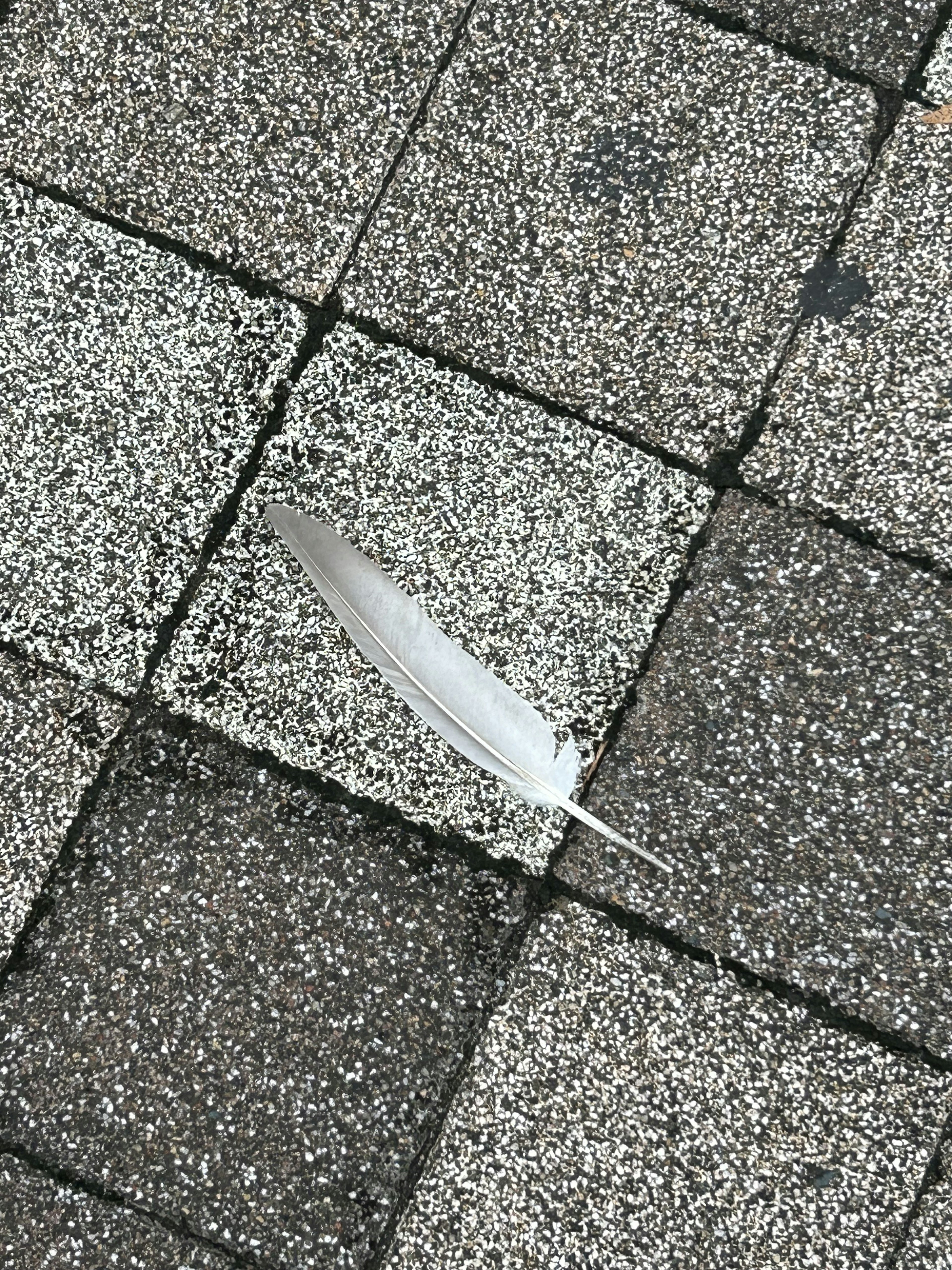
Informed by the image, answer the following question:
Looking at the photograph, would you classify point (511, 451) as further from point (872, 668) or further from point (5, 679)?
point (5, 679)

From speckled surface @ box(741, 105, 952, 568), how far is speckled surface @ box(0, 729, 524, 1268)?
100cm

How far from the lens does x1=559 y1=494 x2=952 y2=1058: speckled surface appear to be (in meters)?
1.79

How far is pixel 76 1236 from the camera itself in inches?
70.6

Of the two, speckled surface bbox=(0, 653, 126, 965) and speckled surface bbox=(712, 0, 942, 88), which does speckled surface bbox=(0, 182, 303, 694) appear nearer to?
speckled surface bbox=(0, 653, 126, 965)

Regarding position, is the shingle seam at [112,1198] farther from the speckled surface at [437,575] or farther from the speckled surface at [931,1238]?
the speckled surface at [931,1238]

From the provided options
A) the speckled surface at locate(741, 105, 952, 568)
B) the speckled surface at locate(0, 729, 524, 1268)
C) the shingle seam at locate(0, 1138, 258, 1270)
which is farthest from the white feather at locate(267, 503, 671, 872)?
the shingle seam at locate(0, 1138, 258, 1270)

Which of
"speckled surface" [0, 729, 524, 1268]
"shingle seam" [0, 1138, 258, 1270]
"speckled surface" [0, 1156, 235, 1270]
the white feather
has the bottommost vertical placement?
"speckled surface" [0, 1156, 235, 1270]

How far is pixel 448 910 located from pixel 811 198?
5.11 ft

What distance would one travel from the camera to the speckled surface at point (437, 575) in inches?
73.1

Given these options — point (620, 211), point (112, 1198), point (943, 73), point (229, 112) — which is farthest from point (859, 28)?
point (112, 1198)

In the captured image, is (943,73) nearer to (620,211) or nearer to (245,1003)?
(620,211)

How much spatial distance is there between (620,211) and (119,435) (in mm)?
1103

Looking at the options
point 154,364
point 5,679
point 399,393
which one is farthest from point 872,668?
point 5,679

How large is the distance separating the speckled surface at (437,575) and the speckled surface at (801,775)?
0.10m
